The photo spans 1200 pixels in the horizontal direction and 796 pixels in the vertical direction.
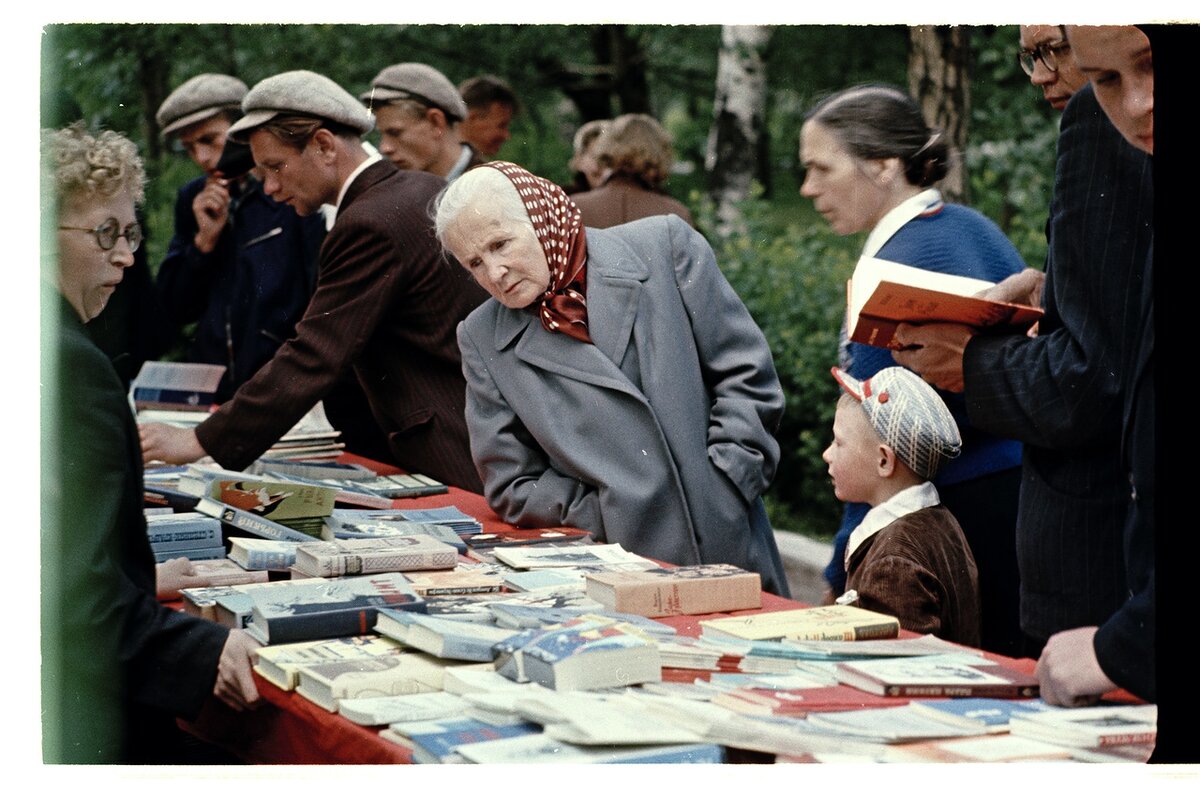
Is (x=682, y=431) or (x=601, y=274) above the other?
(x=601, y=274)

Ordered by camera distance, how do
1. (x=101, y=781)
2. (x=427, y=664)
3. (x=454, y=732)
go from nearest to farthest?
(x=454, y=732), (x=427, y=664), (x=101, y=781)

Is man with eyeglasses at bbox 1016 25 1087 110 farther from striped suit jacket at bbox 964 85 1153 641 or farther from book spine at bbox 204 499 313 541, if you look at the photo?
book spine at bbox 204 499 313 541

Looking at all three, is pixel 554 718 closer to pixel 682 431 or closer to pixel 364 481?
pixel 682 431

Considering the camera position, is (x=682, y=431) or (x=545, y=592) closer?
(x=545, y=592)

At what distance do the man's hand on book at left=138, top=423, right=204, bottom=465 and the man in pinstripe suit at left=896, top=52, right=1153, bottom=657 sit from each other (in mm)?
2437

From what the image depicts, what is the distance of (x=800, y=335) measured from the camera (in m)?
7.64

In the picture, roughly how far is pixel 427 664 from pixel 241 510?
4.31 ft

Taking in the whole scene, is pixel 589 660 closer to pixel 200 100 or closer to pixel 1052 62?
pixel 1052 62

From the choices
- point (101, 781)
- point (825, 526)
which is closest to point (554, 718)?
point (101, 781)

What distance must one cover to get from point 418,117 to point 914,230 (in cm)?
262

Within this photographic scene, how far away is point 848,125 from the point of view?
3.93 metres

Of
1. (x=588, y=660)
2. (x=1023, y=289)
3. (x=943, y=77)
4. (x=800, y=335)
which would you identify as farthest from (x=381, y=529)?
(x=800, y=335)

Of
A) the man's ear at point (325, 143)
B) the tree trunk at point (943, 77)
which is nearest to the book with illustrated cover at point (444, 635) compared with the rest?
the man's ear at point (325, 143)

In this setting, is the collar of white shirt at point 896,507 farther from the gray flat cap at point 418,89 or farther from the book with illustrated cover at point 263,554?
the gray flat cap at point 418,89
